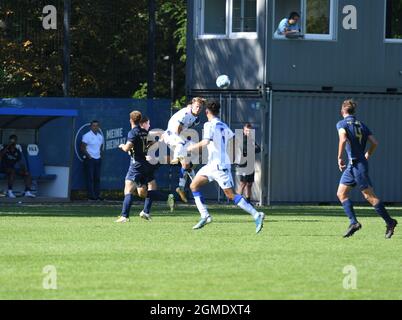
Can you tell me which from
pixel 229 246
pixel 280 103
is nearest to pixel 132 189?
pixel 229 246

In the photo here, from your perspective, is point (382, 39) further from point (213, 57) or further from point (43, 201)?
point (43, 201)

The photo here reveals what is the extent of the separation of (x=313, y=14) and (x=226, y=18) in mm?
2324

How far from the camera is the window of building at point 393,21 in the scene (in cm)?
3472

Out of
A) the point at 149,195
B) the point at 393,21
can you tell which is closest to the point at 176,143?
the point at 149,195

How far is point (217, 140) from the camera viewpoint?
20.5 meters

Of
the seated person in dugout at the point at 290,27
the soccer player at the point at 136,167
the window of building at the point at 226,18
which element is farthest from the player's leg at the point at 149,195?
the window of building at the point at 226,18

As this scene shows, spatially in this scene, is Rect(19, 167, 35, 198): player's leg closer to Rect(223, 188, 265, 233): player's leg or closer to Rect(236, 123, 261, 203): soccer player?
Rect(236, 123, 261, 203): soccer player

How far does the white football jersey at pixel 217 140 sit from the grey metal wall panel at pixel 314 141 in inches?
504

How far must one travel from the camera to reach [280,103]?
33.4 meters

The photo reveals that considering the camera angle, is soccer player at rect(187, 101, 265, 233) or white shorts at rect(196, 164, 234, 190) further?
white shorts at rect(196, 164, 234, 190)

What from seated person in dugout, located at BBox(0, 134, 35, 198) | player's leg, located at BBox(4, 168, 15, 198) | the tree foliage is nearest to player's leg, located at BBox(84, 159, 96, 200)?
seated person in dugout, located at BBox(0, 134, 35, 198)

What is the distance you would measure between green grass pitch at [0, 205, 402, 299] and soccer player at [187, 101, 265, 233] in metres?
0.40

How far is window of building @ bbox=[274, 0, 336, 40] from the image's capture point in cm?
3394

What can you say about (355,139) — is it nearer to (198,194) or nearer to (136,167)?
(198,194)
